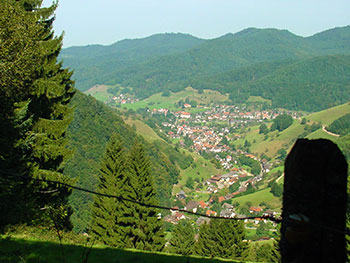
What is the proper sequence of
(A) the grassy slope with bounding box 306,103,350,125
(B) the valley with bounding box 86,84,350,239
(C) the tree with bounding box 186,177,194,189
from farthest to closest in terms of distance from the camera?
(A) the grassy slope with bounding box 306,103,350,125 < (C) the tree with bounding box 186,177,194,189 < (B) the valley with bounding box 86,84,350,239

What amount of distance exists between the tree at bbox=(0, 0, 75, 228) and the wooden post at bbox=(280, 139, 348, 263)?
8.93m

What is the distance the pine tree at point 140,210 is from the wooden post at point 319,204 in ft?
57.1

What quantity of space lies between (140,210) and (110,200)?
1879 mm

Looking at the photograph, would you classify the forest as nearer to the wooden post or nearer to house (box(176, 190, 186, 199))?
the wooden post

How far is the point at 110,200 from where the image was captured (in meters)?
18.6

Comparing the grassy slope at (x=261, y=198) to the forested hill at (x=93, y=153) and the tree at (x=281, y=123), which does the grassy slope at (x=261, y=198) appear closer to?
the forested hill at (x=93, y=153)

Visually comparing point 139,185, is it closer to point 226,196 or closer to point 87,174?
point 87,174

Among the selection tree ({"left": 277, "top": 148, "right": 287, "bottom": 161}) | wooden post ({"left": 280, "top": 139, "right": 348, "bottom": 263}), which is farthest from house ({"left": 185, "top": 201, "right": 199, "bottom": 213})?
wooden post ({"left": 280, "top": 139, "right": 348, "bottom": 263})

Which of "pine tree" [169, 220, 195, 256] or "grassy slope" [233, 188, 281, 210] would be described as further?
"grassy slope" [233, 188, 281, 210]

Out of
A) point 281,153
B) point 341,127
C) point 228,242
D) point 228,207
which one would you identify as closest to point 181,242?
point 228,242

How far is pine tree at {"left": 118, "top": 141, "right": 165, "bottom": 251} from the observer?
18.8 meters

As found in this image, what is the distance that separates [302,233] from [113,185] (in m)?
18.2

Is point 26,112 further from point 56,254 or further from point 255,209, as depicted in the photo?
point 255,209

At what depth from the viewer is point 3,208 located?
9484mm
